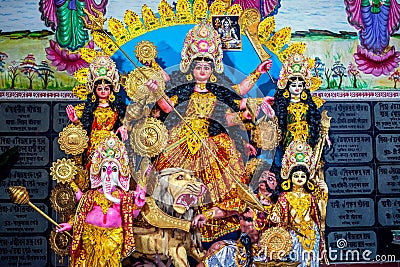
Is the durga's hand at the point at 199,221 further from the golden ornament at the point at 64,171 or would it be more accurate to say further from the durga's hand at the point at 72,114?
the durga's hand at the point at 72,114

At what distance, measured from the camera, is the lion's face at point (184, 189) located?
18.6 ft

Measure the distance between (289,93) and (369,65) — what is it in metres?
0.95

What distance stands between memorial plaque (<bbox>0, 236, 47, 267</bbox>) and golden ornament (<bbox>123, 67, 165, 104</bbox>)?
1.77 meters

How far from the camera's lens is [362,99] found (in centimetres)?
602

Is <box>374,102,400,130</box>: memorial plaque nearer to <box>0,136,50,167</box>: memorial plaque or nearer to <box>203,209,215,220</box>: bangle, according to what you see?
<box>203,209,215,220</box>: bangle

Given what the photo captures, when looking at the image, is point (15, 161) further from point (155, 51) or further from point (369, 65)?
point (369, 65)

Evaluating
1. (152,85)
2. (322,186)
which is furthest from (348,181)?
(152,85)

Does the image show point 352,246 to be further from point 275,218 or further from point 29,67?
point 29,67

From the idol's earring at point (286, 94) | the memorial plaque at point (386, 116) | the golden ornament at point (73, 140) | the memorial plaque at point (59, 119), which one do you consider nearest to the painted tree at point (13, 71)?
the memorial plaque at point (59, 119)

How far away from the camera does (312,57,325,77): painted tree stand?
5.99m

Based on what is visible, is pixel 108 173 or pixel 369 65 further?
pixel 369 65

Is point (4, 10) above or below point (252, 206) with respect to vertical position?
above

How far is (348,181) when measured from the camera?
5914 millimetres

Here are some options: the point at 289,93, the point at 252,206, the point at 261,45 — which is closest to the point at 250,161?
the point at 252,206
